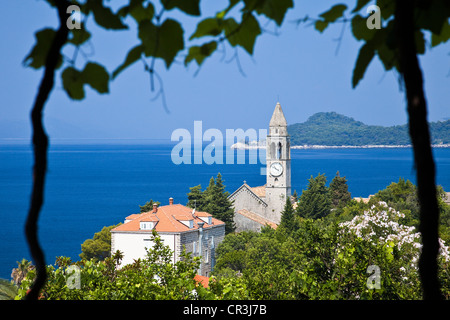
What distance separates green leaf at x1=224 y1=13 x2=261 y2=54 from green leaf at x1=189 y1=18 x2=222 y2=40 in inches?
1.2

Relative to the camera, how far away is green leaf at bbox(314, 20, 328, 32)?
1779 mm

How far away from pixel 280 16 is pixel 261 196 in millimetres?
55753

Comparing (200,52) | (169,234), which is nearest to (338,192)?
(169,234)

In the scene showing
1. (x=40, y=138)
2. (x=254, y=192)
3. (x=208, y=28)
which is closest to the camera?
(x=40, y=138)

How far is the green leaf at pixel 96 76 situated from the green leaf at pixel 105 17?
121mm

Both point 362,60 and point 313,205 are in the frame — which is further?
point 313,205

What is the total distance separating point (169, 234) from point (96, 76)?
33.3 metres

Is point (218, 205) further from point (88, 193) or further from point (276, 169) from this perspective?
point (88, 193)

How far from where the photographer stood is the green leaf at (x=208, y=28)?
164 centimetres

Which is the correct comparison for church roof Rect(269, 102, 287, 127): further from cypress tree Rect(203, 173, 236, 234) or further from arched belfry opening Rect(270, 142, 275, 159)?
cypress tree Rect(203, 173, 236, 234)

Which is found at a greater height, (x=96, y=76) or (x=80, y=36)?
(x=80, y=36)

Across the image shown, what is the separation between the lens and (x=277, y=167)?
5612cm
